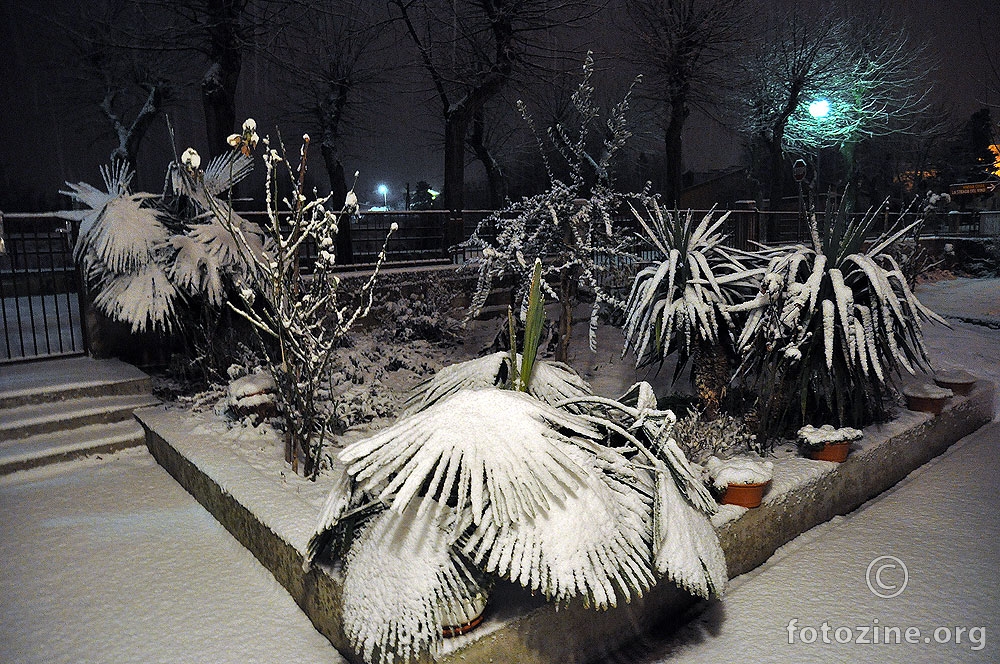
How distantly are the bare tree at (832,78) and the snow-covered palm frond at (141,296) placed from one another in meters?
15.0

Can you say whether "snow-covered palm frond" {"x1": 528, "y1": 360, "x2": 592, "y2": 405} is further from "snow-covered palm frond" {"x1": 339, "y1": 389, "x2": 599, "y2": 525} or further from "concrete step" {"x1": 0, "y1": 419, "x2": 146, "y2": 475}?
"concrete step" {"x1": 0, "y1": 419, "x2": 146, "y2": 475}

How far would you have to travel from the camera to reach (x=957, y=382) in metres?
5.37

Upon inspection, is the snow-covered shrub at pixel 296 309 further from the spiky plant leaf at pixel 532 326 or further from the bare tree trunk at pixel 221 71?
the bare tree trunk at pixel 221 71

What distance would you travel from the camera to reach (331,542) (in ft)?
8.72

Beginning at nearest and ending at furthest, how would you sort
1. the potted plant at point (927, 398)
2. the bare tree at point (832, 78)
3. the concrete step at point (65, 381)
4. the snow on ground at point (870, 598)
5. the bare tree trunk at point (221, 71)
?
the snow on ground at point (870, 598) → the potted plant at point (927, 398) → the concrete step at point (65, 381) → the bare tree trunk at point (221, 71) → the bare tree at point (832, 78)

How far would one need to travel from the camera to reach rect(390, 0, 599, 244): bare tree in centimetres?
1012

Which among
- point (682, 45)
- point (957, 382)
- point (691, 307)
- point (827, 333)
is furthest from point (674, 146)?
point (827, 333)

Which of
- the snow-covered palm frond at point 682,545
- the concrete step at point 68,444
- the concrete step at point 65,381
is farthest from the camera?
the concrete step at point 65,381

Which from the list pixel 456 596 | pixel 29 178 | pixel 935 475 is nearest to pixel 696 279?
pixel 935 475

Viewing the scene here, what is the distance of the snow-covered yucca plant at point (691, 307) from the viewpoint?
14.4 ft

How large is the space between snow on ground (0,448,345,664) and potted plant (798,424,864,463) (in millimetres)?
2950

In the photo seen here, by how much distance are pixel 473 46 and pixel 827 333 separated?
850 centimetres

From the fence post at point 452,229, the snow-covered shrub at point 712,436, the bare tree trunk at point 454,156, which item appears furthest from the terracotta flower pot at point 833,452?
the bare tree trunk at point 454,156

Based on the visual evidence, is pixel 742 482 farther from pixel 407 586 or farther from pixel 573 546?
pixel 407 586
